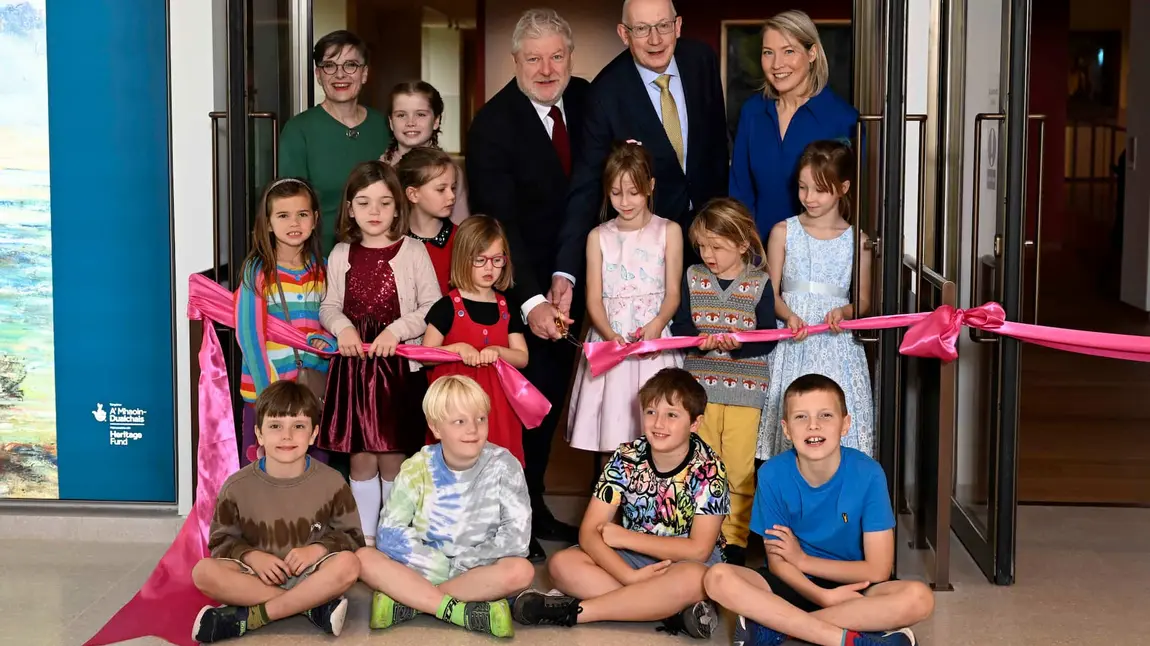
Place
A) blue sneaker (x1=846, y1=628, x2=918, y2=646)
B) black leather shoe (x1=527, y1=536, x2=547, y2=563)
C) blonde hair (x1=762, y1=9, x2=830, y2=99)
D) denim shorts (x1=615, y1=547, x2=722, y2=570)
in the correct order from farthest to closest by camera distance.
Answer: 1. black leather shoe (x1=527, y1=536, x2=547, y2=563)
2. blonde hair (x1=762, y1=9, x2=830, y2=99)
3. denim shorts (x1=615, y1=547, x2=722, y2=570)
4. blue sneaker (x1=846, y1=628, x2=918, y2=646)

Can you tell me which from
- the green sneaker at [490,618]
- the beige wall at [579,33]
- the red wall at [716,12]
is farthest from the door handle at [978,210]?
the red wall at [716,12]

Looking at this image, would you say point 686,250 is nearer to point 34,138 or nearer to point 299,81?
point 299,81

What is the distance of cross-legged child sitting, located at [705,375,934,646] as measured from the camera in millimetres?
3660

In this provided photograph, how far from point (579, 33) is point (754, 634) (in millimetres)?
8821

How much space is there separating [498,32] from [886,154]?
830 centimetres

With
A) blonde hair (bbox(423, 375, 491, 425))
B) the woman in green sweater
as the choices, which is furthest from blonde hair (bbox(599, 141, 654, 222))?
the woman in green sweater

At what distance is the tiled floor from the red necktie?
5.21 feet

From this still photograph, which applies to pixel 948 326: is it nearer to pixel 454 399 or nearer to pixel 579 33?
pixel 454 399

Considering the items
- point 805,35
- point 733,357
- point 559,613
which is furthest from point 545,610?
point 805,35

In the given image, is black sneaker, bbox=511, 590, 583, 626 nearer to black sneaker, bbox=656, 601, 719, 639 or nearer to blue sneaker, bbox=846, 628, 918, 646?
black sneaker, bbox=656, 601, 719, 639

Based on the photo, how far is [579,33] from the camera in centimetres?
1187

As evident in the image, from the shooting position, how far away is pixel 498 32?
12.1 m

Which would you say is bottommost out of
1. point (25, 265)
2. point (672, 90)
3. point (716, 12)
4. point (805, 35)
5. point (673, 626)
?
point (673, 626)

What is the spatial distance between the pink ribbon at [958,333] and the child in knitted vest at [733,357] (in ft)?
0.31
